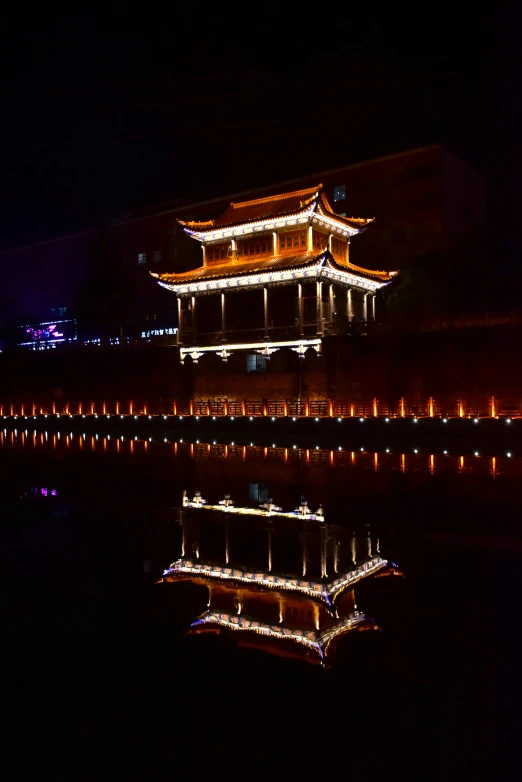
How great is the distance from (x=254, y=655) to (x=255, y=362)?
24405 millimetres

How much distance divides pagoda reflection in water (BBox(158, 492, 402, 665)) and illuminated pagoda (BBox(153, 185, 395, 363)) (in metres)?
17.1

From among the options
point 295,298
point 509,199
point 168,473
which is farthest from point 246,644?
point 509,199

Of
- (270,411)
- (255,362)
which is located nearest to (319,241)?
(255,362)

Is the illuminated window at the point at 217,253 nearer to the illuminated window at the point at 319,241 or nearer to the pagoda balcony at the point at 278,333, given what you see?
the pagoda balcony at the point at 278,333

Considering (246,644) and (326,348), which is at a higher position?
(326,348)

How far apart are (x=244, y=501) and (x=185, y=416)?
16.2 metres

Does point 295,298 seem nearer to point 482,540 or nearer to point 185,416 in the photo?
point 185,416

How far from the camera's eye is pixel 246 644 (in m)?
4.63

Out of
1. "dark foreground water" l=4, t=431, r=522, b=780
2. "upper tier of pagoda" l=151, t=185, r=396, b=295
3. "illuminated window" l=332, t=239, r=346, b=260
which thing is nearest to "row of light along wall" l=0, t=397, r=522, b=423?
"upper tier of pagoda" l=151, t=185, r=396, b=295

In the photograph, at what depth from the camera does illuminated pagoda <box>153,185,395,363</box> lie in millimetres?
26000

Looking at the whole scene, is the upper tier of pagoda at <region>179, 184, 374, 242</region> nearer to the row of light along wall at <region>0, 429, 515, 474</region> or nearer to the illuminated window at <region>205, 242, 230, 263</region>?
the illuminated window at <region>205, 242, 230, 263</region>

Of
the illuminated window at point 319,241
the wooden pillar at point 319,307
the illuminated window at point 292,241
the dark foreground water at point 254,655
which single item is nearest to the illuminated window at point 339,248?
the illuminated window at point 319,241

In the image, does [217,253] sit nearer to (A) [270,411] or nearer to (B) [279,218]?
(B) [279,218]

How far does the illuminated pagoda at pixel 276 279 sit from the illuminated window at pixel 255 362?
765 millimetres
